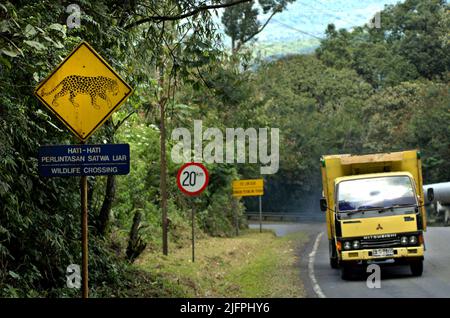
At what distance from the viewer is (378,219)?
17.1 meters

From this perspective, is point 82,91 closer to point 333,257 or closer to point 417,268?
point 417,268

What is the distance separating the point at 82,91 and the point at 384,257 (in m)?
9.91

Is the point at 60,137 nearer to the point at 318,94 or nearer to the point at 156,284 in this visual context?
the point at 156,284

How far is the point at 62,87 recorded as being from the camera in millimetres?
9156

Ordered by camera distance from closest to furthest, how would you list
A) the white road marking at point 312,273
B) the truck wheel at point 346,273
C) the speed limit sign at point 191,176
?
the white road marking at point 312,273, the truck wheel at point 346,273, the speed limit sign at point 191,176

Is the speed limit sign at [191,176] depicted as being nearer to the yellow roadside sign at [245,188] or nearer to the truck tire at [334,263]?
Answer: the truck tire at [334,263]

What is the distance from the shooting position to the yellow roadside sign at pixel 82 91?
9062 mm

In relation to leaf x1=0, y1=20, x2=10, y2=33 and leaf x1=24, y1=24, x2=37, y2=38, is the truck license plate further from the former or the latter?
leaf x1=0, y1=20, x2=10, y2=33

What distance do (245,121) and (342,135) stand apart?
77.2 ft

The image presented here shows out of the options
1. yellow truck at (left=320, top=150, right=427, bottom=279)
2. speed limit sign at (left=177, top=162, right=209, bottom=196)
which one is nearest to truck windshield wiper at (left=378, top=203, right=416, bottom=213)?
yellow truck at (left=320, top=150, right=427, bottom=279)

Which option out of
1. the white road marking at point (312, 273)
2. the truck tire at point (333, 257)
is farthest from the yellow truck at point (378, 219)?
the truck tire at point (333, 257)

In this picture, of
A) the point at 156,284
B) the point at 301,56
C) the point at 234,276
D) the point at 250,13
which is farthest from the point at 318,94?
the point at 156,284

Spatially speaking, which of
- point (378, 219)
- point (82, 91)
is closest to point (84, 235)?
point (82, 91)

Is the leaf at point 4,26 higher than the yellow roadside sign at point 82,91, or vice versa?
the leaf at point 4,26
